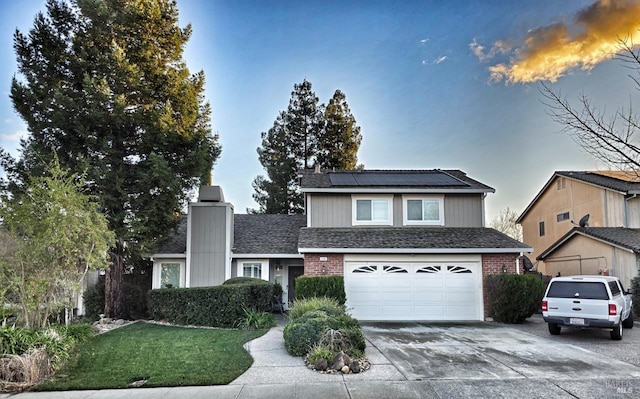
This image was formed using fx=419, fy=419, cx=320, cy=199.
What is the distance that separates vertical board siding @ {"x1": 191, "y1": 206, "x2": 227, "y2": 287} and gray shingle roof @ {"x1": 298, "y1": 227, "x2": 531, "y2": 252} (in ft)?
12.6

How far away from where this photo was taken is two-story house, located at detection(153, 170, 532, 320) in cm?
1552

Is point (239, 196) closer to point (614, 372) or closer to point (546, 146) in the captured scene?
point (546, 146)

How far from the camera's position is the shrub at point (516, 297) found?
1423cm

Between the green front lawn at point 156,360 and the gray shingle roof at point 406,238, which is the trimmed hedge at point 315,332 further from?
the gray shingle roof at point 406,238

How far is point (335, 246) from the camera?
15.4m

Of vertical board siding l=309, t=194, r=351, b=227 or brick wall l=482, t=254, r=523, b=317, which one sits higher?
vertical board siding l=309, t=194, r=351, b=227

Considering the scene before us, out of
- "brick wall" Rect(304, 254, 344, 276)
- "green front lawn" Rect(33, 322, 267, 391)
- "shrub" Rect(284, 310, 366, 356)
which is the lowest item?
"green front lawn" Rect(33, 322, 267, 391)

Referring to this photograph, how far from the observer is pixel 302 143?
31812mm

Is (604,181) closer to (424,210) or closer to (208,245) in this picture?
(424,210)

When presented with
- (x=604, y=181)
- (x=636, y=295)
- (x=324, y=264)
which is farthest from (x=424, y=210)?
(x=604, y=181)

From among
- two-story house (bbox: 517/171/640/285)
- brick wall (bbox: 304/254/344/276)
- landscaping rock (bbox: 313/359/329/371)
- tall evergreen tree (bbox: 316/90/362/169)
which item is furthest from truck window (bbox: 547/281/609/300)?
tall evergreen tree (bbox: 316/90/362/169)

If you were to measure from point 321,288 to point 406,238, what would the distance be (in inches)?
160

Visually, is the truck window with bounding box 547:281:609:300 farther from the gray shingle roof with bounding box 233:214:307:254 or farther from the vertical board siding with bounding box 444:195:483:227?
the gray shingle roof with bounding box 233:214:307:254

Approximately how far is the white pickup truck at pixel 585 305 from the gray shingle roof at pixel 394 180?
21.3 ft
